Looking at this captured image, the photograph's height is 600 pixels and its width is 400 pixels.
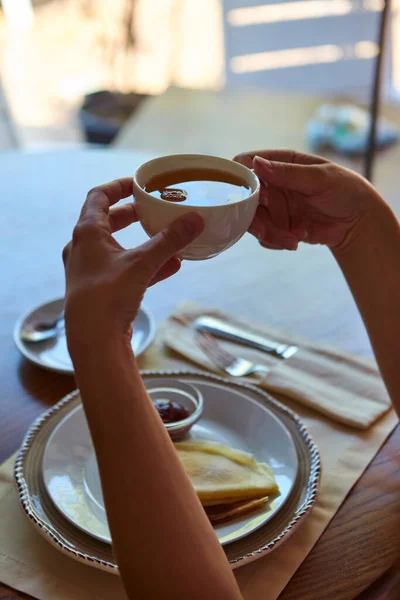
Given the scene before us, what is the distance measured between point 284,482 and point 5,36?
489 centimetres

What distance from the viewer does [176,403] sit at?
0.84 metres

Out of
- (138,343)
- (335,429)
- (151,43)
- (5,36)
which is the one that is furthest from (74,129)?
(335,429)

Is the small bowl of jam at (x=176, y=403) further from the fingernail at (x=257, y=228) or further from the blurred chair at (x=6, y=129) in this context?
the blurred chair at (x=6, y=129)

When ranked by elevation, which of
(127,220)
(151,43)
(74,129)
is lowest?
(74,129)

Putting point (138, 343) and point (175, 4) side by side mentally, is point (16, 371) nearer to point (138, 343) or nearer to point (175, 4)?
point (138, 343)

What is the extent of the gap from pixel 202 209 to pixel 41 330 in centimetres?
52

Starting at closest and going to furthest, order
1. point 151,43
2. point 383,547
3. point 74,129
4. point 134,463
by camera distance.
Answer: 1. point 134,463
2. point 383,547
3. point 74,129
4. point 151,43

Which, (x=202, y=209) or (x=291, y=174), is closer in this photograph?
(x=202, y=209)

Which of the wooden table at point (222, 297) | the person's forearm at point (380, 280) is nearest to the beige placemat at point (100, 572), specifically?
the wooden table at point (222, 297)

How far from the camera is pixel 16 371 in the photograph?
0.98m

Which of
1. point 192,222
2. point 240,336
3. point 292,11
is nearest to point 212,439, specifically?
point 240,336

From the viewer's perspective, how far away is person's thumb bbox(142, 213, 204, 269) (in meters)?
0.61

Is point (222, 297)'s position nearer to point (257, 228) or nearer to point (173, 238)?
point (257, 228)

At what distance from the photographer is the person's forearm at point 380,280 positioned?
88 centimetres
